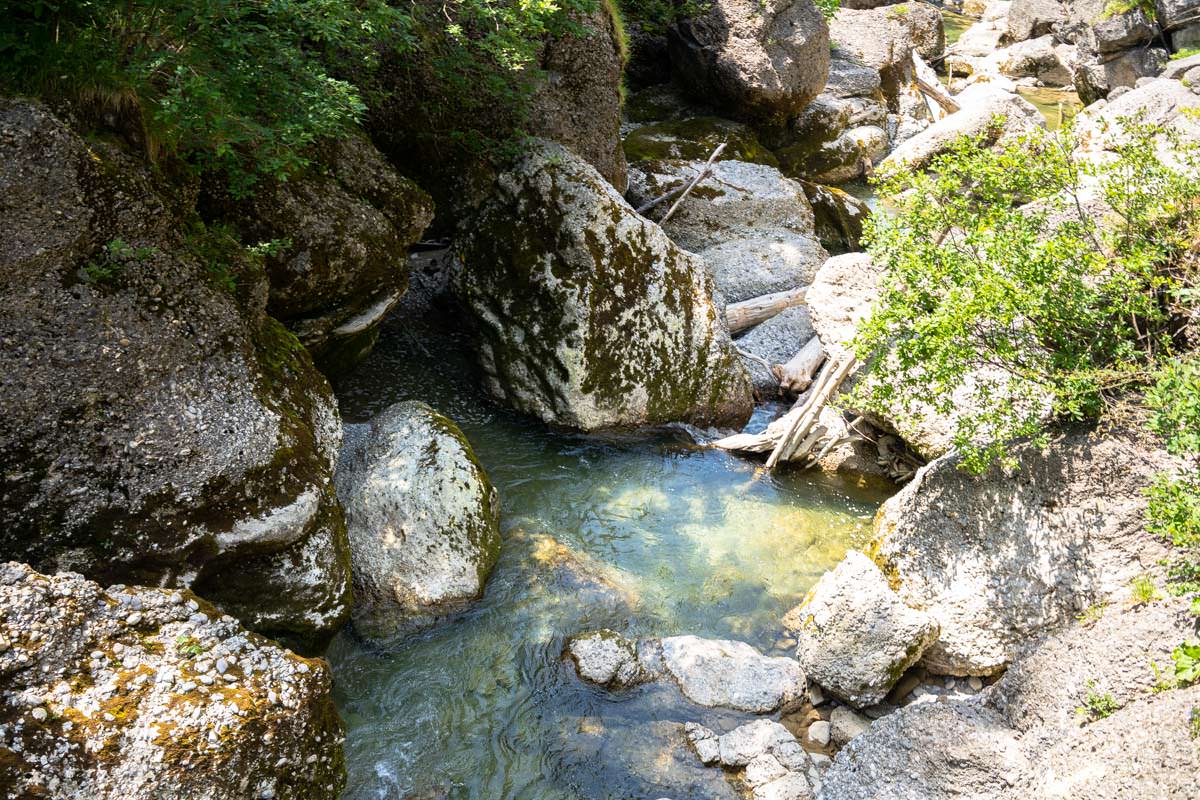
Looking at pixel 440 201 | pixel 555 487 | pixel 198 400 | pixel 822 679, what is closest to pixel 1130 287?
pixel 822 679

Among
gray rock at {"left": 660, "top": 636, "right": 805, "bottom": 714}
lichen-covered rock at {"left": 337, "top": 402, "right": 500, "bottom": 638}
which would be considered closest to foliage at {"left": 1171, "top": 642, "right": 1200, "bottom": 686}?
gray rock at {"left": 660, "top": 636, "right": 805, "bottom": 714}

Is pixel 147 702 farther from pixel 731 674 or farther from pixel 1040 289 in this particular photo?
pixel 1040 289

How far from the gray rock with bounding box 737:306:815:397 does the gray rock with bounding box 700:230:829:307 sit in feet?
2.89

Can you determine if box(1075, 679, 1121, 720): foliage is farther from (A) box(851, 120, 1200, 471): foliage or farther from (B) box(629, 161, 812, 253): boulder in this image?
(B) box(629, 161, 812, 253): boulder

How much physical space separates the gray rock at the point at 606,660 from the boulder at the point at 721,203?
30.1ft

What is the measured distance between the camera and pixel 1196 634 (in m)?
5.34

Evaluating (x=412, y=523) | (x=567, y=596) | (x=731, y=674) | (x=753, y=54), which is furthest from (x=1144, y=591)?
(x=753, y=54)

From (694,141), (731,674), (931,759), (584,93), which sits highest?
(584,93)

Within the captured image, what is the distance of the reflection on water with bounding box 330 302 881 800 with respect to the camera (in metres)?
6.58

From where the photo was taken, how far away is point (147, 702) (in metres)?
4.87

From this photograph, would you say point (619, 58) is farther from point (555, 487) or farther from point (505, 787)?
point (505, 787)

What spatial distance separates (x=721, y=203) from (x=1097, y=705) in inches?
463

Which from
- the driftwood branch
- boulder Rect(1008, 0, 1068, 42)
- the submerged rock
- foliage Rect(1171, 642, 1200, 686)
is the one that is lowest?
the submerged rock

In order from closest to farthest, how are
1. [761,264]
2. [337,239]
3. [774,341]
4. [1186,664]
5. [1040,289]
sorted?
[1186,664] < [1040,289] < [337,239] < [774,341] < [761,264]
